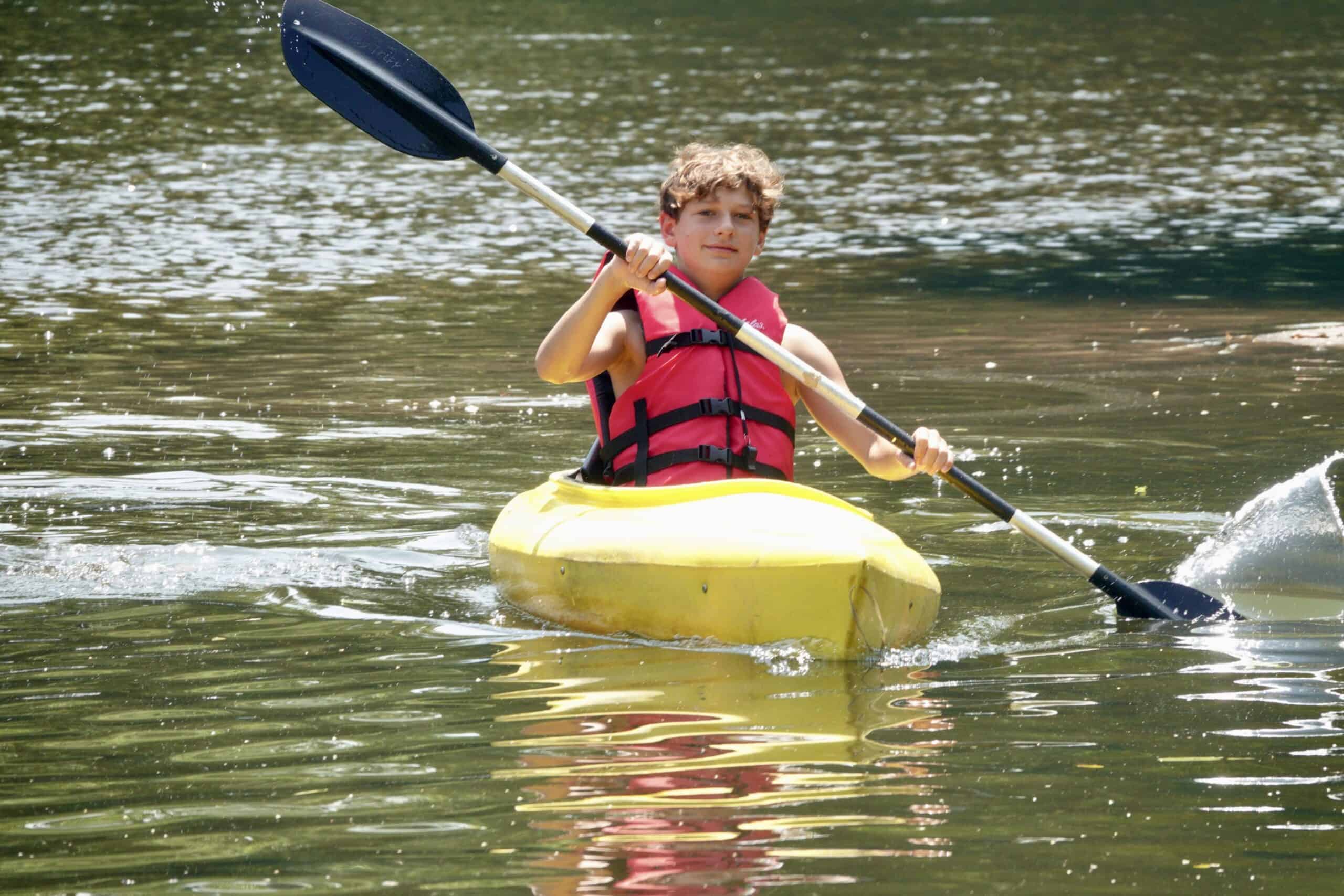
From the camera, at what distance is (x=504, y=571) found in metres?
5.21

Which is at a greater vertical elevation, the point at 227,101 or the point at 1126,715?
the point at 227,101

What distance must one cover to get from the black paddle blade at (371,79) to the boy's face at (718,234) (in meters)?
1.01

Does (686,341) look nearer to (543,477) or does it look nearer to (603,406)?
(603,406)

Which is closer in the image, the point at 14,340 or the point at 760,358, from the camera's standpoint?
the point at 760,358

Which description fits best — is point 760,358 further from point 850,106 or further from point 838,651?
point 850,106

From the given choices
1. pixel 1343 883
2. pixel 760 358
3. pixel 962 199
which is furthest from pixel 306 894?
pixel 962 199

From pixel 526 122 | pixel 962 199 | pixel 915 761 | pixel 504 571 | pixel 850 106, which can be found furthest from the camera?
pixel 850 106

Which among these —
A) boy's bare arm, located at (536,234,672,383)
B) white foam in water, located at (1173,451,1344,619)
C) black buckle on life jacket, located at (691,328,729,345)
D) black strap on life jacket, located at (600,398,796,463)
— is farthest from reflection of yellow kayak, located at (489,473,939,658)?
white foam in water, located at (1173,451,1344,619)

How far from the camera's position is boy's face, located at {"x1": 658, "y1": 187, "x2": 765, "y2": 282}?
5137mm

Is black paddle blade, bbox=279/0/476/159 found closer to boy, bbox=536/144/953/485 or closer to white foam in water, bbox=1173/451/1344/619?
boy, bbox=536/144/953/485

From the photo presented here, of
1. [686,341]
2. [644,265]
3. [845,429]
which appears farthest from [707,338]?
[845,429]

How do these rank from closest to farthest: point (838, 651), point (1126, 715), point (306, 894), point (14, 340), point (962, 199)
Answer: point (306, 894) < point (1126, 715) < point (838, 651) < point (14, 340) < point (962, 199)

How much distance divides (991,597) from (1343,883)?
231cm

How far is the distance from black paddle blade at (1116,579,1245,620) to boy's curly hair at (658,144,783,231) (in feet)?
4.52
